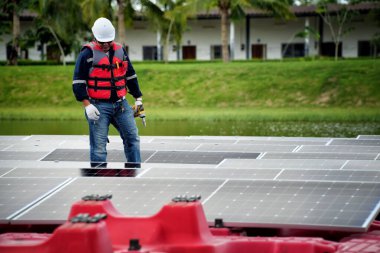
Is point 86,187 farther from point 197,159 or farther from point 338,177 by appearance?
point 197,159

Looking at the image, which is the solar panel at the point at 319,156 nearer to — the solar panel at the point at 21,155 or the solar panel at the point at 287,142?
the solar panel at the point at 287,142

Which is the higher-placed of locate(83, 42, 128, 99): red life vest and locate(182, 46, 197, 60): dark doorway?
locate(83, 42, 128, 99): red life vest

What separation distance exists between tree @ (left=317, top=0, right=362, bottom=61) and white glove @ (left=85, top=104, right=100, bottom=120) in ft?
151

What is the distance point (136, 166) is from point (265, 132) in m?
14.7

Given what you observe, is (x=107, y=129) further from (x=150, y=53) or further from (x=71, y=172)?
(x=150, y=53)

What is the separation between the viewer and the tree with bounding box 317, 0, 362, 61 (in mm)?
59312

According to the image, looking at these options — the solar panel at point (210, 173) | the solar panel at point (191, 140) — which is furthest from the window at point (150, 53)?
the solar panel at point (210, 173)

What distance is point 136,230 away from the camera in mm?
8109

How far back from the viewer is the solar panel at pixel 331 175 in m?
10.2

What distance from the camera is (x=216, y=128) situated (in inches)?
1089

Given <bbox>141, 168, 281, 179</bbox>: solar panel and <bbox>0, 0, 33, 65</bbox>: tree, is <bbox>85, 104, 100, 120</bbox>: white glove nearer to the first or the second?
<bbox>141, 168, 281, 179</bbox>: solar panel

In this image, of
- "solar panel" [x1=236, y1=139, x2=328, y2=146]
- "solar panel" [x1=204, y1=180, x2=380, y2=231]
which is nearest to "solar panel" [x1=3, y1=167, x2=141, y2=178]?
"solar panel" [x1=204, y1=180, x2=380, y2=231]

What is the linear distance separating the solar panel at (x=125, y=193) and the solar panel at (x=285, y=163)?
1.71m

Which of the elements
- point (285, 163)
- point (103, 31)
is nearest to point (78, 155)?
point (103, 31)
